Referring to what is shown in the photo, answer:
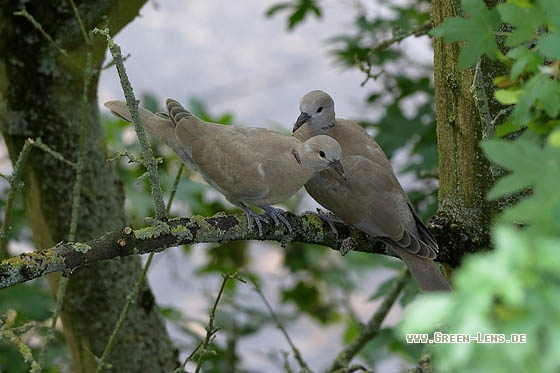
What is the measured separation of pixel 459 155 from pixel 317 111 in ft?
1.63

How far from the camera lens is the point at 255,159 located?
1688mm

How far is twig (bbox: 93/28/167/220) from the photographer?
119 cm

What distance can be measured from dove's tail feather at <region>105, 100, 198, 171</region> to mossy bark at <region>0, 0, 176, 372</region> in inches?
8.5

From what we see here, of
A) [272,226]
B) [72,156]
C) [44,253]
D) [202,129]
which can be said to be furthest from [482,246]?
[72,156]

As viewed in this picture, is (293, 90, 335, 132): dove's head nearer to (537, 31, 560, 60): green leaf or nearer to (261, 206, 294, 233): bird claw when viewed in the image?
(261, 206, 294, 233): bird claw

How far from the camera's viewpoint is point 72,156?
204 centimetres

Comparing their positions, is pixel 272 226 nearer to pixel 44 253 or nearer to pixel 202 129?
pixel 202 129

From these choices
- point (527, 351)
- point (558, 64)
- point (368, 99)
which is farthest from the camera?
point (368, 99)

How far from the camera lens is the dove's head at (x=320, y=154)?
65.2 inches

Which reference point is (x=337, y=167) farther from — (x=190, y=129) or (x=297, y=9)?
(x=297, y=9)

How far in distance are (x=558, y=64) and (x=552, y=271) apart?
0.31 metres

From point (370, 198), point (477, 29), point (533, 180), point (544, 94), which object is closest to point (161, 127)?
point (370, 198)

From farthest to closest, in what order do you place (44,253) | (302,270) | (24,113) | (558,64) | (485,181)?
(302,270), (24,113), (485,181), (44,253), (558,64)

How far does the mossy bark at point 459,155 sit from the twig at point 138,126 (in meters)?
0.64
